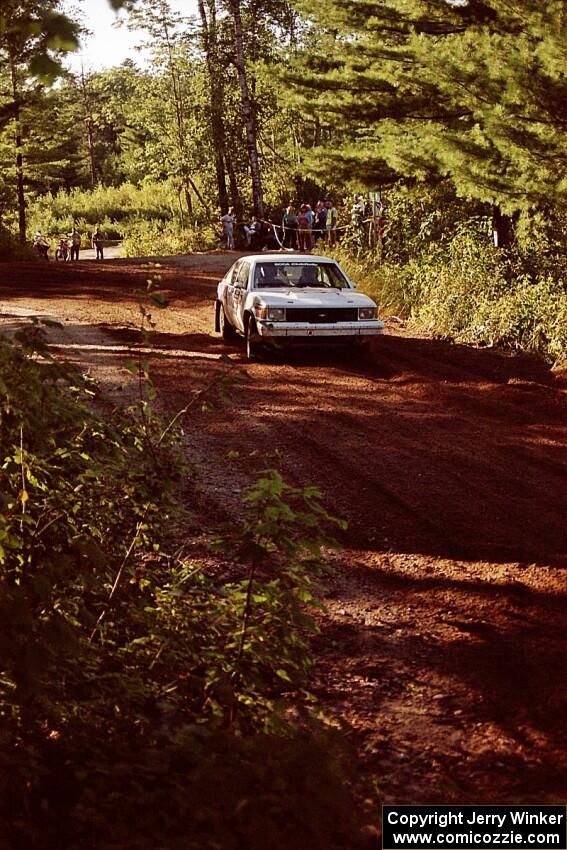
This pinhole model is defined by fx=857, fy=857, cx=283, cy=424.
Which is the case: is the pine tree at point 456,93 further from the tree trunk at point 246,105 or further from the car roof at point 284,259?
the tree trunk at point 246,105

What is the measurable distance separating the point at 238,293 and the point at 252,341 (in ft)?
3.99

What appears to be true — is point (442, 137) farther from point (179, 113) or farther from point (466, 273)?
point (179, 113)

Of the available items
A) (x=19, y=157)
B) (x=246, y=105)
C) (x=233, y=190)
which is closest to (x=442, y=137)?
(x=246, y=105)

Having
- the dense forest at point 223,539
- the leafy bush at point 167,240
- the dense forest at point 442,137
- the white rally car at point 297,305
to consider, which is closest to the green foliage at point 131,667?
the dense forest at point 223,539

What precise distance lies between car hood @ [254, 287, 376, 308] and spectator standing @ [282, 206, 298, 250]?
19365mm

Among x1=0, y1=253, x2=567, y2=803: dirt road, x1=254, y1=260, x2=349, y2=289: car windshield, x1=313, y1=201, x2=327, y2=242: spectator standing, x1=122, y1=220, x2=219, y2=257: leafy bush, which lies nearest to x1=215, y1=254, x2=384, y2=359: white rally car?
x1=254, y1=260, x2=349, y2=289: car windshield

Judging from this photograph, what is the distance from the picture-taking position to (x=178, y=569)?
6055mm

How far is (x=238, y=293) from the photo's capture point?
13.8m

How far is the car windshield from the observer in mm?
13531

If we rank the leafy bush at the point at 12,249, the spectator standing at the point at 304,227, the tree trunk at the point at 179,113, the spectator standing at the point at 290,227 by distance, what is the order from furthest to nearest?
the tree trunk at the point at 179,113 < the leafy bush at the point at 12,249 < the spectator standing at the point at 290,227 < the spectator standing at the point at 304,227

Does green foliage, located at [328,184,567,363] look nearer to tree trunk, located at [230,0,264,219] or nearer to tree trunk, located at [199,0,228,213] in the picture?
tree trunk, located at [230,0,264,219]

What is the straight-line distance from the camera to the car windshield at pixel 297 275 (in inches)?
533

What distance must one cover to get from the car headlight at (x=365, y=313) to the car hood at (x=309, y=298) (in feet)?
0.20

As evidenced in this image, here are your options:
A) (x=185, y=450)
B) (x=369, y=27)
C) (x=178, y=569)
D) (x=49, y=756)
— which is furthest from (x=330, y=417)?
(x=369, y=27)
